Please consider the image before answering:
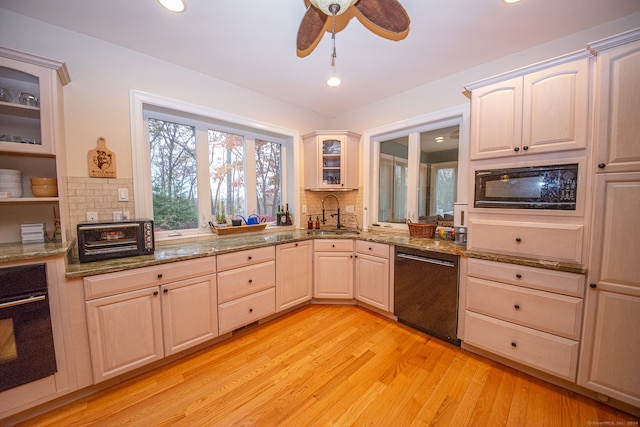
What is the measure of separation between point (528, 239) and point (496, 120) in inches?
35.9

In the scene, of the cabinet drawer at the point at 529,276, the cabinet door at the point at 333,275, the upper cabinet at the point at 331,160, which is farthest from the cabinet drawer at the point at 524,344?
the upper cabinet at the point at 331,160

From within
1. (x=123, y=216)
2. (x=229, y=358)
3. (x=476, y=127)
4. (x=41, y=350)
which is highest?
(x=476, y=127)

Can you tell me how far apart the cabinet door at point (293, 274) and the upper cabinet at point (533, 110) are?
1866mm

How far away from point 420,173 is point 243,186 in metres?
2.18

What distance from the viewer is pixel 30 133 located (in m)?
1.67

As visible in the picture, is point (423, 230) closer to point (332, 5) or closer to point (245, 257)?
point (245, 257)

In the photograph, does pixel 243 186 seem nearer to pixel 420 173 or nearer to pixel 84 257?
pixel 84 257

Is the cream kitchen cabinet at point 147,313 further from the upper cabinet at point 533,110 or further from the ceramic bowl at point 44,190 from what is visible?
the upper cabinet at point 533,110

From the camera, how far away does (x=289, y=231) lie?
3180mm

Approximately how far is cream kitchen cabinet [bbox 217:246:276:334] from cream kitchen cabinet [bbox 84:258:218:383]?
0.26 feet

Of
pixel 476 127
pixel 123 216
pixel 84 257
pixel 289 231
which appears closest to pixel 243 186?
pixel 289 231

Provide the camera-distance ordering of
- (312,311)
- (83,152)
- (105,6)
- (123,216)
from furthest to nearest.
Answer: (312,311) < (123,216) < (83,152) < (105,6)

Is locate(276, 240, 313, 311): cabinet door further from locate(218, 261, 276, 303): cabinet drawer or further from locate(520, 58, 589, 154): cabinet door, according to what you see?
locate(520, 58, 589, 154): cabinet door

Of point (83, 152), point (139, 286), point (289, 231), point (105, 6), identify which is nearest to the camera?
point (105, 6)
